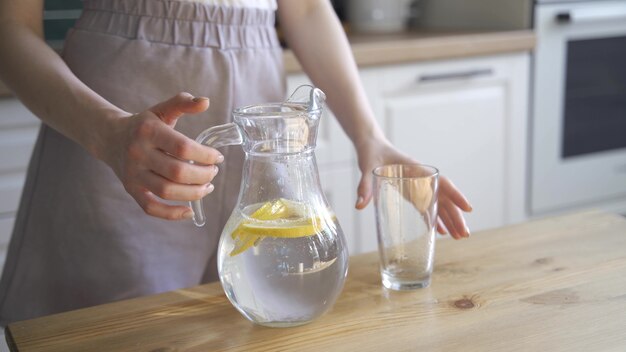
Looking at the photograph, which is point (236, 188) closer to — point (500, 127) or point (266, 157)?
point (266, 157)

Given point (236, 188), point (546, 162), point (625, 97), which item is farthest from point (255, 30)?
point (625, 97)

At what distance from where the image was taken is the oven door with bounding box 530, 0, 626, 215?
2266 millimetres

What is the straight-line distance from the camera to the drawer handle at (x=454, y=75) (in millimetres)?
2105

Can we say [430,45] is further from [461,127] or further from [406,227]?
[406,227]

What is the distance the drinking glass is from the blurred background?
3.56ft

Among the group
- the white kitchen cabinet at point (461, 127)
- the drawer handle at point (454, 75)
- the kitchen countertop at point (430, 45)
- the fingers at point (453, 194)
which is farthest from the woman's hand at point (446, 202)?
the drawer handle at point (454, 75)

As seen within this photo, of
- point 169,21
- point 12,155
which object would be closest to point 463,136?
point 12,155

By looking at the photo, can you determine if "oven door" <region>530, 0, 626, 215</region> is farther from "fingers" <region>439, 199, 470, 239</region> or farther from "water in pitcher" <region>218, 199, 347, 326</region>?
"water in pitcher" <region>218, 199, 347, 326</region>

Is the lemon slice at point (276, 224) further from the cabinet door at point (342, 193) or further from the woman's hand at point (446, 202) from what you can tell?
the cabinet door at point (342, 193)

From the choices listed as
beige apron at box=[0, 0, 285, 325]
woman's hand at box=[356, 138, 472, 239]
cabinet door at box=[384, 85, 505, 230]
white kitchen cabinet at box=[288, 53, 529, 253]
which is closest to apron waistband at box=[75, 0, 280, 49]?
beige apron at box=[0, 0, 285, 325]

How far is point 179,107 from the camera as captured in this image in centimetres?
68

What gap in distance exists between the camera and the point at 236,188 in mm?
1129

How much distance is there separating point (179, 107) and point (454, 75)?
1.55 metres

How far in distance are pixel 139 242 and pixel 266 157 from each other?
1.43 feet
